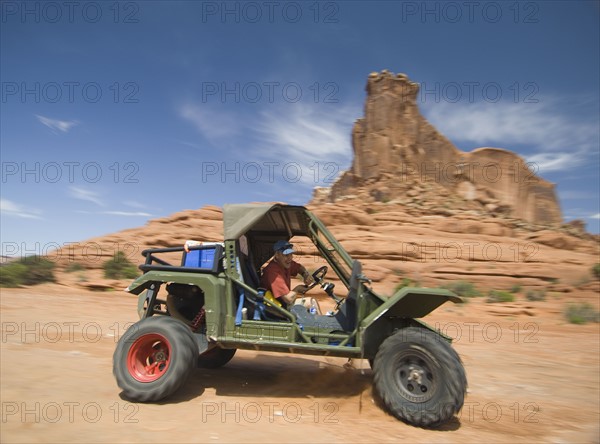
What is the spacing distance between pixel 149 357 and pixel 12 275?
13787 millimetres

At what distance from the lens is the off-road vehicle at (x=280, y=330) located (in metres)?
3.94

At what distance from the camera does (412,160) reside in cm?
4900

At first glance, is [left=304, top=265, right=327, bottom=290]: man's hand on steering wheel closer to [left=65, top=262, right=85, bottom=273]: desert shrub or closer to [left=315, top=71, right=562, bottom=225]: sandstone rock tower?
[left=65, top=262, right=85, bottom=273]: desert shrub

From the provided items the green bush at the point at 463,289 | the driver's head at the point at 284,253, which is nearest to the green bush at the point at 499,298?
the green bush at the point at 463,289

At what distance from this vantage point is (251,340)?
438cm

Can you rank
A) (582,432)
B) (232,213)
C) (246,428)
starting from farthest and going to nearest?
(232,213) < (582,432) < (246,428)

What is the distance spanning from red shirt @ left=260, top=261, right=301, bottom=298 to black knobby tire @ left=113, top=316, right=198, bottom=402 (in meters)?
1.02

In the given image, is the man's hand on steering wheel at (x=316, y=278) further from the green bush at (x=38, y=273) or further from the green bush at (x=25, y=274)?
the green bush at (x=38, y=273)

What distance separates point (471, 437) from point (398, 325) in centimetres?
125

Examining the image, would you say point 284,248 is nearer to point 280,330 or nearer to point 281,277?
point 281,277

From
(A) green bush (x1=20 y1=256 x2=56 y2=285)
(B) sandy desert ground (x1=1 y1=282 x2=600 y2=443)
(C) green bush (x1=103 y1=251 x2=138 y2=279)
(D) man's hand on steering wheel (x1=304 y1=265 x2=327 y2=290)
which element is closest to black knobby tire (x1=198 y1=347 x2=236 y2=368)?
(B) sandy desert ground (x1=1 y1=282 x2=600 y2=443)

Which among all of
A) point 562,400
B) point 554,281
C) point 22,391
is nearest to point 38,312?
point 22,391

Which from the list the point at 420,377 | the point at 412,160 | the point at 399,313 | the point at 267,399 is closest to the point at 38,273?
the point at 267,399

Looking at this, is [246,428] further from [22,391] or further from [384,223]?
[384,223]
